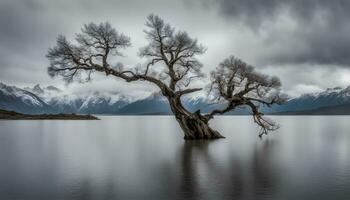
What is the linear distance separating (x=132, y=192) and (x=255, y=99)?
33585 mm

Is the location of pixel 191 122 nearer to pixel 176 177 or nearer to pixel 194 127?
pixel 194 127

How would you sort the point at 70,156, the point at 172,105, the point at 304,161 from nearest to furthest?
the point at 304,161 → the point at 70,156 → the point at 172,105

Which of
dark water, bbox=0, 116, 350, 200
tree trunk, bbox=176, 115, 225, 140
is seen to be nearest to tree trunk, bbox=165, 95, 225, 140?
tree trunk, bbox=176, 115, 225, 140

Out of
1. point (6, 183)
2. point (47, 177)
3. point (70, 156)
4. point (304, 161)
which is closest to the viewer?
point (6, 183)

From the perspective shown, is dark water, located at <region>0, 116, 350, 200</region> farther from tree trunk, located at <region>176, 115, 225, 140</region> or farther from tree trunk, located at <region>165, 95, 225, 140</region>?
tree trunk, located at <region>176, 115, 225, 140</region>

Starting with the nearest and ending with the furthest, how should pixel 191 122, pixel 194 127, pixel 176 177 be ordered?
pixel 176 177 < pixel 191 122 < pixel 194 127

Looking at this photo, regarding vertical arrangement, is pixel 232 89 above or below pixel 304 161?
above

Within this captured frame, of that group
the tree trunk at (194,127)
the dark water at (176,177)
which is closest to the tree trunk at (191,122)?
the tree trunk at (194,127)

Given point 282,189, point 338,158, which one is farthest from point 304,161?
point 282,189

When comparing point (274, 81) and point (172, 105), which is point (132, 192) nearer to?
point (172, 105)

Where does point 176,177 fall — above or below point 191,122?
below

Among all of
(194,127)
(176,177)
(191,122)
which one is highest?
(191,122)

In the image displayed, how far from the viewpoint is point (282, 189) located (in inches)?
668

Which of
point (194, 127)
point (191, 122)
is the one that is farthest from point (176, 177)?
point (194, 127)
